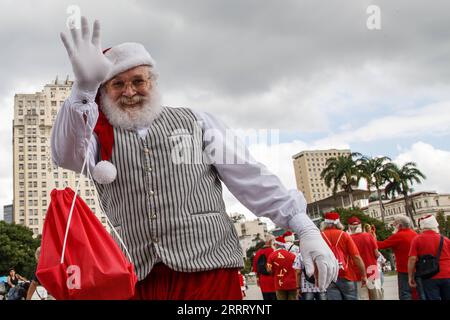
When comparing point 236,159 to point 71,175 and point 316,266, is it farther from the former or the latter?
point 71,175

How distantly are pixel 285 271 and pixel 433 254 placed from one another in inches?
108

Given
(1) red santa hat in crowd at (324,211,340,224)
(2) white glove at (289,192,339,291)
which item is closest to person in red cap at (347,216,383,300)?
(1) red santa hat in crowd at (324,211,340,224)

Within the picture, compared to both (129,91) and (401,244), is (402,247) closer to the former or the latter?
(401,244)

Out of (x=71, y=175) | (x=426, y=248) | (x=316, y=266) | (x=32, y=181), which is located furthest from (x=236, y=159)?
(x=32, y=181)

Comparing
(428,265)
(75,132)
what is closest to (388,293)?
(428,265)

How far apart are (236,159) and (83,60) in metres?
0.94

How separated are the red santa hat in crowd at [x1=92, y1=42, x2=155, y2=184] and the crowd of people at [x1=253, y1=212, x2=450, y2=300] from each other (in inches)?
185

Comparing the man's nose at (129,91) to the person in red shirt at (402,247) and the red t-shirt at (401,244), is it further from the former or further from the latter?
the red t-shirt at (401,244)

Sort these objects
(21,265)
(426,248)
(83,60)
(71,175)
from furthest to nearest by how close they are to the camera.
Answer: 1. (71,175)
2. (21,265)
3. (426,248)
4. (83,60)

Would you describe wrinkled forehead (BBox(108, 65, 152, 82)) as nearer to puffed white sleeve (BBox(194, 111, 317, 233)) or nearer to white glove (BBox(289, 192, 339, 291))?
puffed white sleeve (BBox(194, 111, 317, 233))

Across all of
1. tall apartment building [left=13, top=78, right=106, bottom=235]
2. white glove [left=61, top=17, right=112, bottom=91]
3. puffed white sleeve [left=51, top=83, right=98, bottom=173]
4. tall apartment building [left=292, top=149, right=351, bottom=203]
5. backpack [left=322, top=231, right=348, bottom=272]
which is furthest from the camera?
tall apartment building [left=13, top=78, right=106, bottom=235]

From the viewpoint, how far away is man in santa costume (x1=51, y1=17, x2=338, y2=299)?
254 cm

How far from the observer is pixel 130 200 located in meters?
2.63
